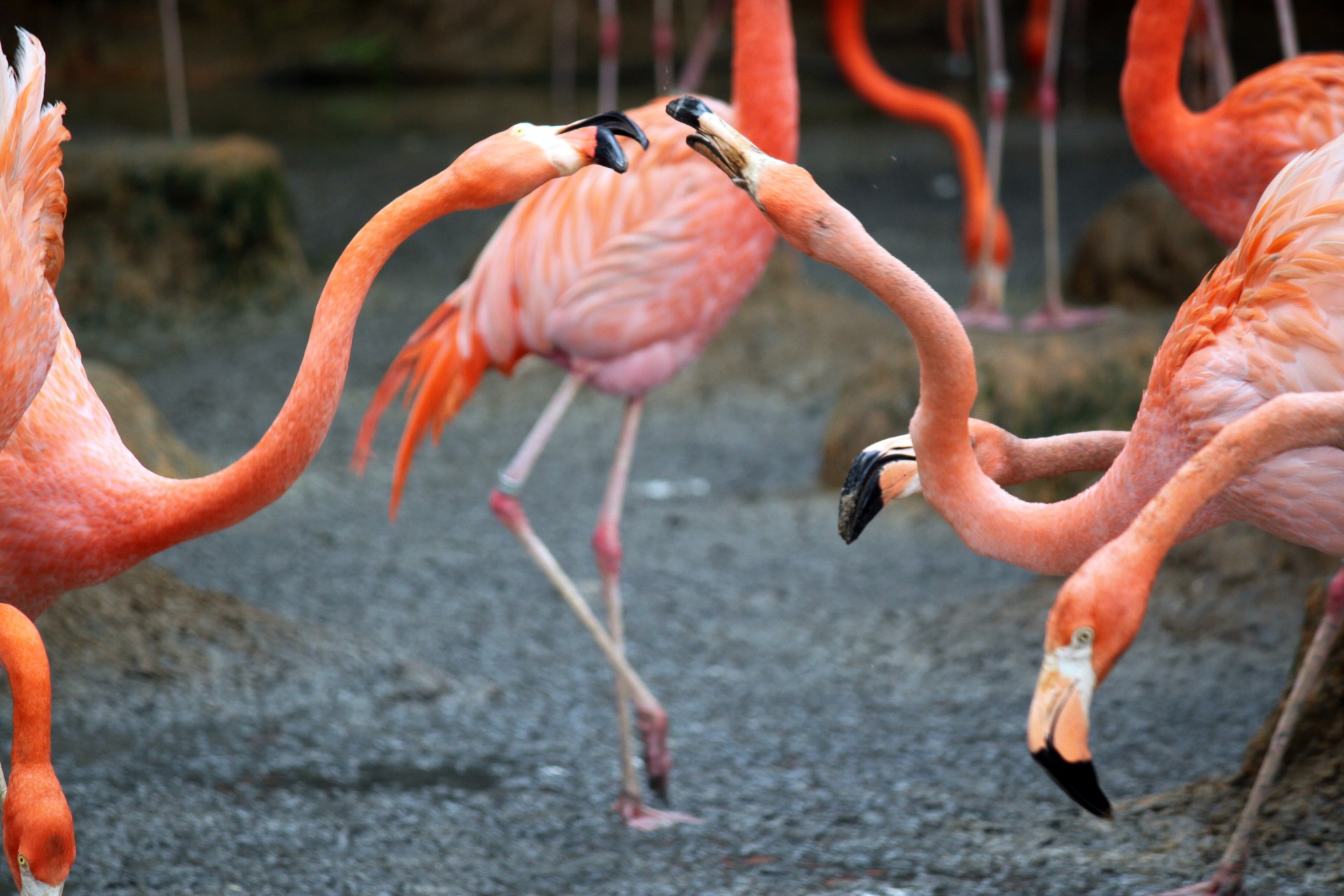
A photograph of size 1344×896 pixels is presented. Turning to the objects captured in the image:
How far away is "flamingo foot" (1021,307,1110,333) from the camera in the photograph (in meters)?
4.93

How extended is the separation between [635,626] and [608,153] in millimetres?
2143

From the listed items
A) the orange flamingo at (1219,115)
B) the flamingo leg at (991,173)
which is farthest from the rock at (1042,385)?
the orange flamingo at (1219,115)

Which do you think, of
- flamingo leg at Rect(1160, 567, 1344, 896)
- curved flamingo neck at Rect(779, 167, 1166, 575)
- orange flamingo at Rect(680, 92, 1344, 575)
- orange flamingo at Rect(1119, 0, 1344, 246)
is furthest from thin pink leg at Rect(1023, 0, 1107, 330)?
curved flamingo neck at Rect(779, 167, 1166, 575)

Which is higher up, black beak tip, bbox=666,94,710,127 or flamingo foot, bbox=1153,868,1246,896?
black beak tip, bbox=666,94,710,127

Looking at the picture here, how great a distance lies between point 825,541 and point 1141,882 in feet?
7.52

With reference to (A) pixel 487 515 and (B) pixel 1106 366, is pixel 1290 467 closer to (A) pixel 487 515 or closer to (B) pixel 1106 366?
(B) pixel 1106 366

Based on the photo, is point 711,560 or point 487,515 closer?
point 711,560

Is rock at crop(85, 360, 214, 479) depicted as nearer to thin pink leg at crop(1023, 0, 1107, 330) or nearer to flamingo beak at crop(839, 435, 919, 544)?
flamingo beak at crop(839, 435, 919, 544)

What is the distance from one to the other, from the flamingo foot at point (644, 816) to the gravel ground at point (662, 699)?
49 millimetres

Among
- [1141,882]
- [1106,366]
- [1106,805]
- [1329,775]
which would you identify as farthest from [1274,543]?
[1106,805]

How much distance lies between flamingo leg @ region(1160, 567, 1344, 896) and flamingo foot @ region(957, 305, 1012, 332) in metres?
2.68

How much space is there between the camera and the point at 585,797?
9.78 ft

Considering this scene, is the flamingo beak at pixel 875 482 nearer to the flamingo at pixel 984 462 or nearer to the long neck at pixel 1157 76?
the flamingo at pixel 984 462

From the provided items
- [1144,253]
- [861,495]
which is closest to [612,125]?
[861,495]
